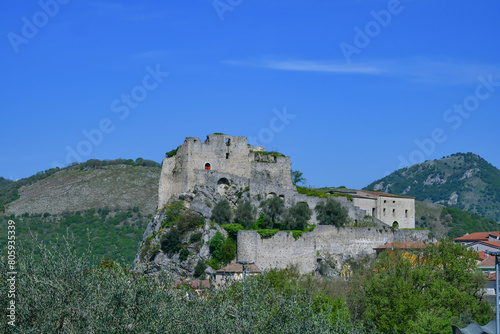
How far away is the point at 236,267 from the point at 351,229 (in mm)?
12162

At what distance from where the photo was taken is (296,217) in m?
60.2

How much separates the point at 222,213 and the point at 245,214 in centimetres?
181

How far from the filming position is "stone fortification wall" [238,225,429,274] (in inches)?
2258

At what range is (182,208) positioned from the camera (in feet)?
197

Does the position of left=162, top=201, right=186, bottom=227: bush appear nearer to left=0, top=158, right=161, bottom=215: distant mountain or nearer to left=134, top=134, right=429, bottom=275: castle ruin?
left=134, top=134, right=429, bottom=275: castle ruin

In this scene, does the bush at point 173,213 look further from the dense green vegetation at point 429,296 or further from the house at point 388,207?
the dense green vegetation at point 429,296

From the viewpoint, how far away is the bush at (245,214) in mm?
59781

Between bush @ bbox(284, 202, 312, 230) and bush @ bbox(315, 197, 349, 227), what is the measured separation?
5.73 feet

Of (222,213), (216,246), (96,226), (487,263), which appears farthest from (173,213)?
(96,226)

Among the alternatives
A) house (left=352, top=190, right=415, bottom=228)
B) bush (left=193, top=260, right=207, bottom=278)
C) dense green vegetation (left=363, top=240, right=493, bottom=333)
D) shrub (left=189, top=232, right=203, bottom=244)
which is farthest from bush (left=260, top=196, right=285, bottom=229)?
dense green vegetation (left=363, top=240, right=493, bottom=333)

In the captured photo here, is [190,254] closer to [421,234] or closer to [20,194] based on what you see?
[421,234]

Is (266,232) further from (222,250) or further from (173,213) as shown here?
(173,213)

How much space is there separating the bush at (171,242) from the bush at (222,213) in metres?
3.31

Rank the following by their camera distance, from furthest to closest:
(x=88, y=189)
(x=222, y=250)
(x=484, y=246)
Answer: (x=88, y=189), (x=484, y=246), (x=222, y=250)
